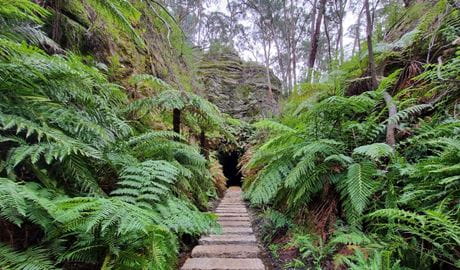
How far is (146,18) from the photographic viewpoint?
4.46m

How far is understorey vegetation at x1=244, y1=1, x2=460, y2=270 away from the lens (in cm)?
134

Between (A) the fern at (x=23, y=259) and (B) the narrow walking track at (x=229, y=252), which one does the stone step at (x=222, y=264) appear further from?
(A) the fern at (x=23, y=259)

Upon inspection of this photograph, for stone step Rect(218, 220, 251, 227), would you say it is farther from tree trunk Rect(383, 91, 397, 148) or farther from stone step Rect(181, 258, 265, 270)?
tree trunk Rect(383, 91, 397, 148)

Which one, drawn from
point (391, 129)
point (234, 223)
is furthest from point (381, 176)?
point (234, 223)

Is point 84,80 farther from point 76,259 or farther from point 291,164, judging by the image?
point 291,164

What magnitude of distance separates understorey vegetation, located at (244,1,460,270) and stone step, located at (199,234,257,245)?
18 centimetres

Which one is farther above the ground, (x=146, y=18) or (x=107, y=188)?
(x=146, y=18)

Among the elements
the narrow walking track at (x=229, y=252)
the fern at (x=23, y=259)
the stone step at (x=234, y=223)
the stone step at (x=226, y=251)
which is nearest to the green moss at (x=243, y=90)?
the stone step at (x=234, y=223)

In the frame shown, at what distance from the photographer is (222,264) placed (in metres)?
1.94

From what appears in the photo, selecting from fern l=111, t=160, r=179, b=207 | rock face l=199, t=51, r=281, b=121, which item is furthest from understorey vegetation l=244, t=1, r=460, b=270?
rock face l=199, t=51, r=281, b=121

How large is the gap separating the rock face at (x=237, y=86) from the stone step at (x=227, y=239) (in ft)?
30.6

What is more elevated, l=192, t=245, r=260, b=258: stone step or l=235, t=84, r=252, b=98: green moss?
l=235, t=84, r=252, b=98: green moss

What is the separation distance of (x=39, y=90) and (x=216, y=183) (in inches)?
177

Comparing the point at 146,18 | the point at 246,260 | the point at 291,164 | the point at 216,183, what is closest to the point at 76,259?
the point at 246,260
